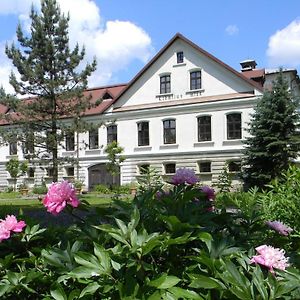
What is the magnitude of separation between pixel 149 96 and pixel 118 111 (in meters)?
3.17

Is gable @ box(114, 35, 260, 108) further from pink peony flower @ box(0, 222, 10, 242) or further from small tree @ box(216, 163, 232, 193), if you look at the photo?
pink peony flower @ box(0, 222, 10, 242)

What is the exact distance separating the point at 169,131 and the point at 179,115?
162 centimetres

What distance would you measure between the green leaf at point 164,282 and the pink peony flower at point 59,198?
0.79 meters

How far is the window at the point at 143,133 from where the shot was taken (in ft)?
123

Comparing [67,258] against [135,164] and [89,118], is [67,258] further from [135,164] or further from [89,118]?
[89,118]

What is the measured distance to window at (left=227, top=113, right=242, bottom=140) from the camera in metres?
33.5

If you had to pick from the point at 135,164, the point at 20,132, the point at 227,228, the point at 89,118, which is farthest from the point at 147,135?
the point at 227,228

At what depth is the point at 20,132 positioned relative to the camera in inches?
1307

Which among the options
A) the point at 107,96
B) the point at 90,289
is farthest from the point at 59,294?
the point at 107,96

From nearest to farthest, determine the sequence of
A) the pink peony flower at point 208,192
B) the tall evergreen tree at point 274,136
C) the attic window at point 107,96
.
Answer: the pink peony flower at point 208,192 → the tall evergreen tree at point 274,136 → the attic window at point 107,96

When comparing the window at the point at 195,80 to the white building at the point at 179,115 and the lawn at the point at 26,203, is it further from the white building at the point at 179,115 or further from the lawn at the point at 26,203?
the lawn at the point at 26,203

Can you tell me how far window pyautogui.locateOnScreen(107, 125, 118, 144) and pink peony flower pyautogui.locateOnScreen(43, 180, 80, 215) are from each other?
3677 cm

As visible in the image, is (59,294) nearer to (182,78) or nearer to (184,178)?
(184,178)

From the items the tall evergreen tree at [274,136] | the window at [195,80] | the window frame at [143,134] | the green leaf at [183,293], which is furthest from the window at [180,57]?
the green leaf at [183,293]
